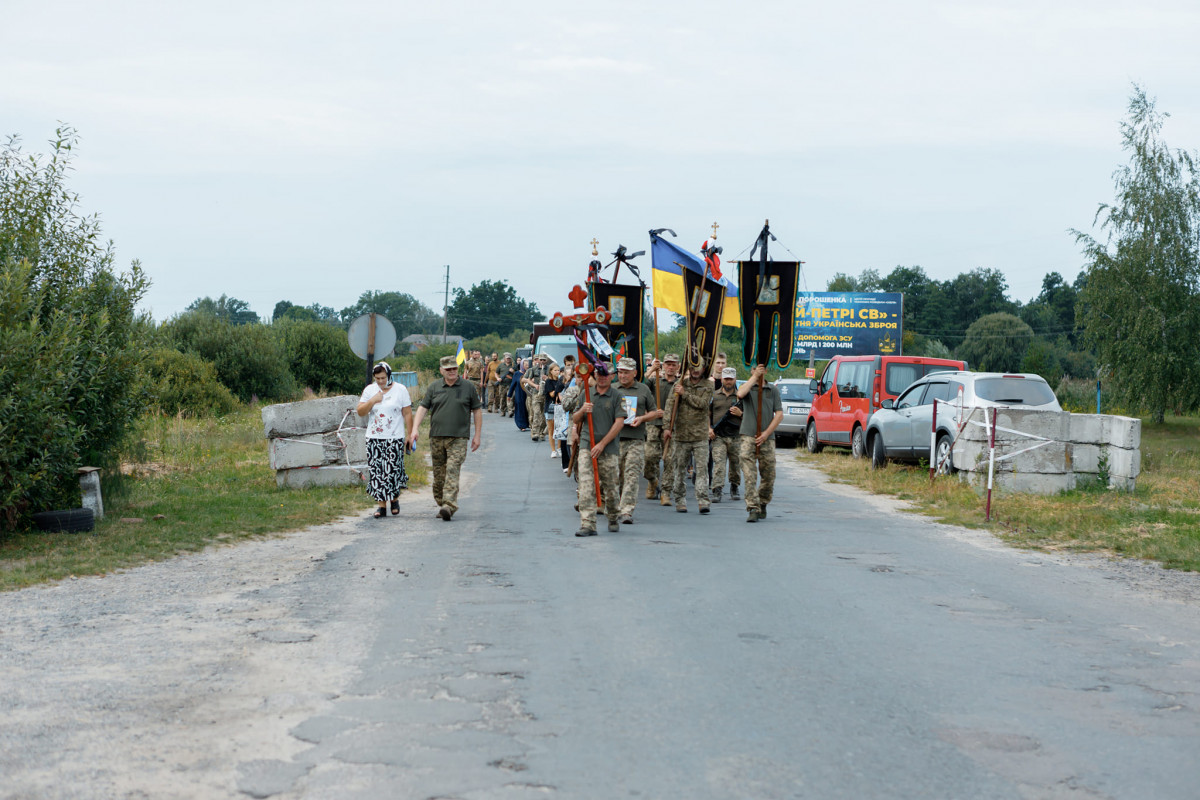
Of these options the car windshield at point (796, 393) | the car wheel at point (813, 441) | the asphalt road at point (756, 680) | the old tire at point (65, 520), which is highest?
the car windshield at point (796, 393)

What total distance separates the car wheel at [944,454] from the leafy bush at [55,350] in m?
11.1

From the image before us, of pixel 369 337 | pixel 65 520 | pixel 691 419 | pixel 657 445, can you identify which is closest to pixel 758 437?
pixel 691 419

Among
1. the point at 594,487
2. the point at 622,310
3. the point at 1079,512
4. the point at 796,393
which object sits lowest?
the point at 1079,512

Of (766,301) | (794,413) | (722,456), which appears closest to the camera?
(722,456)

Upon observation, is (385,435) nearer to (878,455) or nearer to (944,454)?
(944,454)

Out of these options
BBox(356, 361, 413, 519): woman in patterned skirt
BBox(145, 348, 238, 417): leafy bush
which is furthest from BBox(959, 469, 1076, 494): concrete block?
BBox(145, 348, 238, 417): leafy bush

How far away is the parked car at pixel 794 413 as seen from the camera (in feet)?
87.7

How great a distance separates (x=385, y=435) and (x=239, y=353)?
3125cm

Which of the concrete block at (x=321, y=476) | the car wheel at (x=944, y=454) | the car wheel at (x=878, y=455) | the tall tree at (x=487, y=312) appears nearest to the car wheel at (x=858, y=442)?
the car wheel at (x=878, y=455)

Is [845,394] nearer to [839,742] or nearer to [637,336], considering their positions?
[637,336]

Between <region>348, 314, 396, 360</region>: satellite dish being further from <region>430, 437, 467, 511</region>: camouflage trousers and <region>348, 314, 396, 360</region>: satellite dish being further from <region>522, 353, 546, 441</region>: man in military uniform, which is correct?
<region>522, 353, 546, 441</region>: man in military uniform

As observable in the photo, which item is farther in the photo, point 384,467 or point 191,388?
point 191,388

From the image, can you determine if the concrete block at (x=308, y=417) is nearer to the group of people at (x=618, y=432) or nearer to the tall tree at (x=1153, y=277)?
the group of people at (x=618, y=432)

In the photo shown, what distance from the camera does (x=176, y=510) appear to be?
13312 millimetres
